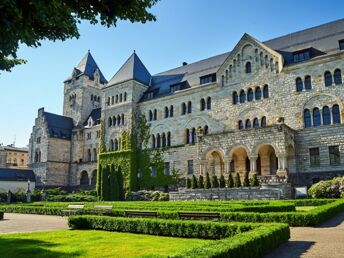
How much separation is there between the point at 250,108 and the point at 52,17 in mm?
31888

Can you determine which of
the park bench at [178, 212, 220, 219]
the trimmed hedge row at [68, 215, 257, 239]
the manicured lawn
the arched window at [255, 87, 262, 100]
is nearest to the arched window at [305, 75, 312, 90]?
the arched window at [255, 87, 262, 100]

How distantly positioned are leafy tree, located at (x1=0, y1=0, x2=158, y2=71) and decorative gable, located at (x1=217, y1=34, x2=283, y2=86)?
96.6 feet

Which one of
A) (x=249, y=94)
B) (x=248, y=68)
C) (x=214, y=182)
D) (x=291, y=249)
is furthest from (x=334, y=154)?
(x=291, y=249)

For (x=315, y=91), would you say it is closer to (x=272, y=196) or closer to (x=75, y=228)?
(x=272, y=196)

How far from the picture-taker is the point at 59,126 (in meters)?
64.0

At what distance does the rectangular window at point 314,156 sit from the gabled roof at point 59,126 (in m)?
46.6

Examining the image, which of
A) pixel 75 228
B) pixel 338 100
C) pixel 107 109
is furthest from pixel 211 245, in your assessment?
pixel 107 109

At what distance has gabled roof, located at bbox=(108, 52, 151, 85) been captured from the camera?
5012 cm

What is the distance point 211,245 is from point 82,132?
2282 inches

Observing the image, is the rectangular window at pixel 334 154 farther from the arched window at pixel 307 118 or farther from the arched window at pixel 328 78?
the arched window at pixel 328 78

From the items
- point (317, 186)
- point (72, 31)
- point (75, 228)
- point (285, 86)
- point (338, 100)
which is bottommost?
point (75, 228)

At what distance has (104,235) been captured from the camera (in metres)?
14.8

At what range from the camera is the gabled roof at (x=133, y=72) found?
50.1 metres

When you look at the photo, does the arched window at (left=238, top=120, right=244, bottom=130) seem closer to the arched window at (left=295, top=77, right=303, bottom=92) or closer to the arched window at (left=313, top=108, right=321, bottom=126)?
the arched window at (left=295, top=77, right=303, bottom=92)
